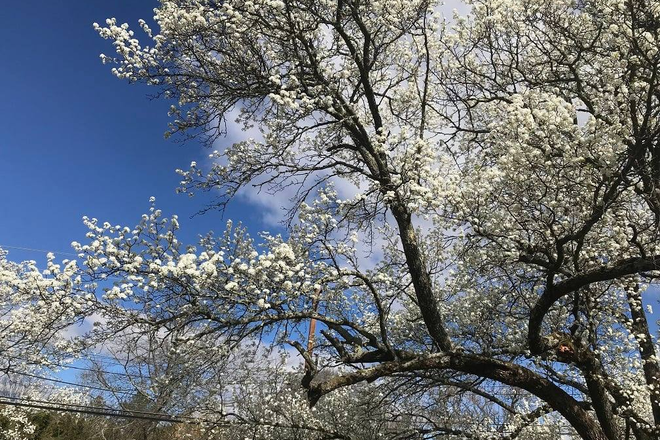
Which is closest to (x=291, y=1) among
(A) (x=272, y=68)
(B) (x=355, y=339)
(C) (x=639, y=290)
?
(A) (x=272, y=68)

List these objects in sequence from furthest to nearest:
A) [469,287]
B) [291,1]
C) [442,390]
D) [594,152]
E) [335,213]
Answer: [442,390] → [469,287] → [335,213] → [291,1] → [594,152]

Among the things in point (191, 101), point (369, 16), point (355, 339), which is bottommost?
point (355, 339)

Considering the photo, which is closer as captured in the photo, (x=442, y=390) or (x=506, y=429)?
(x=506, y=429)

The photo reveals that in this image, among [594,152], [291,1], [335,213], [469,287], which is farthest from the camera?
[469,287]

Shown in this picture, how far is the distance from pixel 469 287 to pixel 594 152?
3682 millimetres

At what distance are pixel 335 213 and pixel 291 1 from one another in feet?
9.12

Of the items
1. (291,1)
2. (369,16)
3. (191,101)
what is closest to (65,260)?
(191,101)

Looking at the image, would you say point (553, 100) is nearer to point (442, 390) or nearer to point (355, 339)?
point (355, 339)

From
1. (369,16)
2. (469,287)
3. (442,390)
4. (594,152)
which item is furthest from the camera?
(442,390)

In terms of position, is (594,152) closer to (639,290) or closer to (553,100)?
(553,100)

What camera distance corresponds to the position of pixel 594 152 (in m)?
Result: 4.70

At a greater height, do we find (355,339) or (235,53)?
(235,53)

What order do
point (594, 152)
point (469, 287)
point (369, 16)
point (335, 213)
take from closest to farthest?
point (594, 152) → point (335, 213) → point (369, 16) → point (469, 287)

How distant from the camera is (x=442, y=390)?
362 inches
